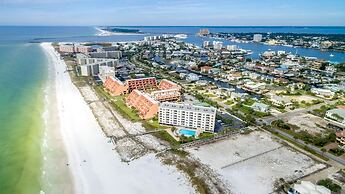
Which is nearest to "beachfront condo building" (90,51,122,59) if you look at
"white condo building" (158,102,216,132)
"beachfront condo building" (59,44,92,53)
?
"beachfront condo building" (59,44,92,53)

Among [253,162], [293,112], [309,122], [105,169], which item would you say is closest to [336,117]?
[309,122]

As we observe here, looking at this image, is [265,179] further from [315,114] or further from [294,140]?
[315,114]

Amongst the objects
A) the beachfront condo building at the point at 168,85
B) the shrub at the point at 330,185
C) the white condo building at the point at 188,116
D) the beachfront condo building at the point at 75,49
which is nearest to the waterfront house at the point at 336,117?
the shrub at the point at 330,185

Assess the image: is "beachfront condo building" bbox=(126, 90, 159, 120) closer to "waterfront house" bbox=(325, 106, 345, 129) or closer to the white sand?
the white sand

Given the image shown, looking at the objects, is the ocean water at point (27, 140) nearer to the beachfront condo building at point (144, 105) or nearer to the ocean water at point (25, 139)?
the ocean water at point (25, 139)

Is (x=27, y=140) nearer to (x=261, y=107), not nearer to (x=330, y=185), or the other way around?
(x=330, y=185)

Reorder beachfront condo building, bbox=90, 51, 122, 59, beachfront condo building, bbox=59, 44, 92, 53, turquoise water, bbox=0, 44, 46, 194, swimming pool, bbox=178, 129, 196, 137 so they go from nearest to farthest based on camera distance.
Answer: turquoise water, bbox=0, 44, 46, 194 → swimming pool, bbox=178, 129, 196, 137 → beachfront condo building, bbox=90, 51, 122, 59 → beachfront condo building, bbox=59, 44, 92, 53
